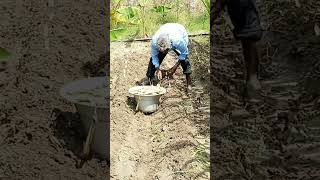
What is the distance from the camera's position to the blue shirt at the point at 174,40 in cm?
294

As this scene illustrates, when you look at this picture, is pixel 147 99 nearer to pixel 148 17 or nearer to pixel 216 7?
pixel 148 17

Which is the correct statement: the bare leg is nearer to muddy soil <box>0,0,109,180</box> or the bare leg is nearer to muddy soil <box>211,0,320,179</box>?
muddy soil <box>211,0,320,179</box>

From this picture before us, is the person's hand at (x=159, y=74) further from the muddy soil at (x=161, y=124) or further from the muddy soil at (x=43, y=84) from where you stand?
the muddy soil at (x=43, y=84)

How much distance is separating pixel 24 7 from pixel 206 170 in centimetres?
153

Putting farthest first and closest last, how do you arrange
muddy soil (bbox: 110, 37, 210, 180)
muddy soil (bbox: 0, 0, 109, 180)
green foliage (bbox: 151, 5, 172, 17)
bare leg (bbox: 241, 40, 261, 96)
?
green foliage (bbox: 151, 5, 172, 17) < muddy soil (bbox: 110, 37, 210, 180) < muddy soil (bbox: 0, 0, 109, 180) < bare leg (bbox: 241, 40, 261, 96)

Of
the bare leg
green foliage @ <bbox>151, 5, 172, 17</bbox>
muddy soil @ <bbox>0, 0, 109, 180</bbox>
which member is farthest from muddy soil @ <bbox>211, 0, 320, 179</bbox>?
muddy soil @ <bbox>0, 0, 109, 180</bbox>

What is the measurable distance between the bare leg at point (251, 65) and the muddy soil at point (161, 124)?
48cm

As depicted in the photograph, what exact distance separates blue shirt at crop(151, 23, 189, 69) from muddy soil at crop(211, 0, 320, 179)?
32cm

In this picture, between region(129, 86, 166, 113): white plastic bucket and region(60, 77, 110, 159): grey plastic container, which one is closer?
region(60, 77, 110, 159): grey plastic container

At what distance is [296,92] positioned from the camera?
2.68 m

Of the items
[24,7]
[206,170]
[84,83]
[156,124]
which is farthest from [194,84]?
[24,7]

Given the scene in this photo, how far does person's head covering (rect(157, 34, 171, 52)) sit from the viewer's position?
9.55ft

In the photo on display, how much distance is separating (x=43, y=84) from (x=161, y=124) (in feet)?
2.69

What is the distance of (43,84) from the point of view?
2.72 meters
